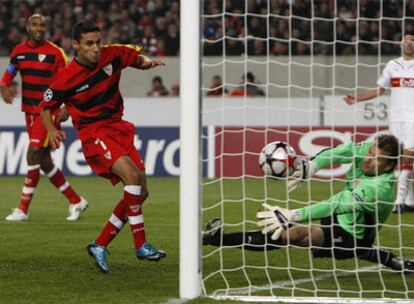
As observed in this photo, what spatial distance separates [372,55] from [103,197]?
7.78m

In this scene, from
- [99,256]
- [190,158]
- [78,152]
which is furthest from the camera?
[78,152]

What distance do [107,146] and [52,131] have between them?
47 centimetres

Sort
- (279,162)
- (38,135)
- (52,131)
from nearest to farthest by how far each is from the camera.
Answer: (279,162)
(52,131)
(38,135)

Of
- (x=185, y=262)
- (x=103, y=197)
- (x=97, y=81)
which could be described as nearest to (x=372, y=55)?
(x=103, y=197)

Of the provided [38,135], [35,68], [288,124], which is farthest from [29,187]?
[288,124]

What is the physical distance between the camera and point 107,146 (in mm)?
8117

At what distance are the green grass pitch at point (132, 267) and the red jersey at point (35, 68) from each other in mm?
1343

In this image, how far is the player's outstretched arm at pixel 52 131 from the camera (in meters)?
7.81

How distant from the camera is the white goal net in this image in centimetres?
754

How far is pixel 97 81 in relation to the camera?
322 inches

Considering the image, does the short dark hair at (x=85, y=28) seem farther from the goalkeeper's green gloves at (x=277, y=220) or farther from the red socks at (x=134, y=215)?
the goalkeeper's green gloves at (x=277, y=220)

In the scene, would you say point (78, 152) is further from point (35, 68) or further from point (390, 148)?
point (390, 148)

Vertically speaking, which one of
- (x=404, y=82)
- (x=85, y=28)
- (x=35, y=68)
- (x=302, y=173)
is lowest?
(x=302, y=173)

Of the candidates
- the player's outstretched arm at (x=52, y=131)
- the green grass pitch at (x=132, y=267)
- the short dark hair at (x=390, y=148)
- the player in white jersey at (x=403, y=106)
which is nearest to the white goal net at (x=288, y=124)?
the green grass pitch at (x=132, y=267)
